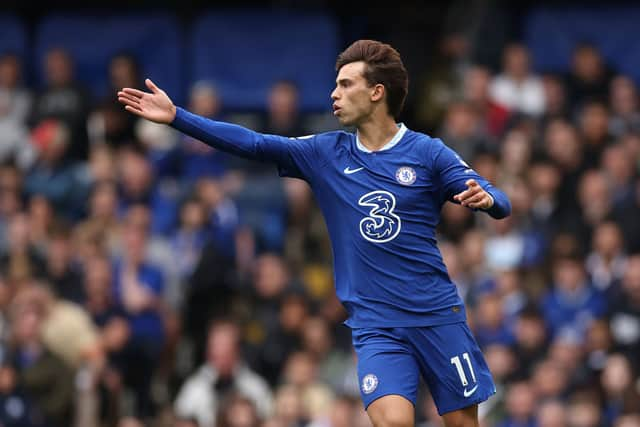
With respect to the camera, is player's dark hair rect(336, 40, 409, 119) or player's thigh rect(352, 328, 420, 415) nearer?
player's thigh rect(352, 328, 420, 415)

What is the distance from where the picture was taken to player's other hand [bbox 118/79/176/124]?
26.3 ft

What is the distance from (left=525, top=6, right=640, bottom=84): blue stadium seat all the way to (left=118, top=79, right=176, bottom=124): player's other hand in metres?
9.67

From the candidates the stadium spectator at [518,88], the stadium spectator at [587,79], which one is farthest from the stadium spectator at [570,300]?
the stadium spectator at [518,88]

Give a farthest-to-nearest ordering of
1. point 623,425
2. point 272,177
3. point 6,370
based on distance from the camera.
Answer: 1. point 272,177
2. point 6,370
3. point 623,425

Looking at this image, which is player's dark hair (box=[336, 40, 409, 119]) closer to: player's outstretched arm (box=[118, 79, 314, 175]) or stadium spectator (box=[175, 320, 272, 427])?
player's outstretched arm (box=[118, 79, 314, 175])

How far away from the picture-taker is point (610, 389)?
12211mm

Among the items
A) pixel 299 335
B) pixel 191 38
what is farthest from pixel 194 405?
pixel 191 38

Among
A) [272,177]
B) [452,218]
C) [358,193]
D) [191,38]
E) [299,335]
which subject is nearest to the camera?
[358,193]

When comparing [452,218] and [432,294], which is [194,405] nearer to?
[452,218]

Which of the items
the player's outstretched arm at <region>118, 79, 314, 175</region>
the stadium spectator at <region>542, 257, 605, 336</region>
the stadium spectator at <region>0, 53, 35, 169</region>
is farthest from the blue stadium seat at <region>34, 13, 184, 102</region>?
the player's outstretched arm at <region>118, 79, 314, 175</region>

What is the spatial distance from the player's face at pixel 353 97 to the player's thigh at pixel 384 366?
1120 mm

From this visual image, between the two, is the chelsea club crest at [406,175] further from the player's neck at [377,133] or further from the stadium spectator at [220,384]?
the stadium spectator at [220,384]

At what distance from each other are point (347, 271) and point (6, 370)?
5.22m

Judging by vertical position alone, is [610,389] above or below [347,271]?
below
